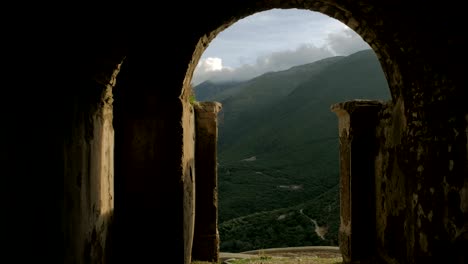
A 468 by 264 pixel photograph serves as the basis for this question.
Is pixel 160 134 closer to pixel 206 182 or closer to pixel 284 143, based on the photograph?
pixel 206 182

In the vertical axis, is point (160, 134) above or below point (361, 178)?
above

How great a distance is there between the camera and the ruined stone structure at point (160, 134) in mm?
2098

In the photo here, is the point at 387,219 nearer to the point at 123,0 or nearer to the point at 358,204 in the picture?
the point at 358,204

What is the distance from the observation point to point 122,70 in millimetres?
4691

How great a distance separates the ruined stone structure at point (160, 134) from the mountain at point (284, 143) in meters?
9.49

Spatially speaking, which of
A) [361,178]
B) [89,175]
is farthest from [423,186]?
[89,175]

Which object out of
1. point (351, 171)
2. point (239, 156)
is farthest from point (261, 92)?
point (351, 171)

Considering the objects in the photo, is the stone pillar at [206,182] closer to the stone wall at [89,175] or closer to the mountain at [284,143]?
the stone wall at [89,175]

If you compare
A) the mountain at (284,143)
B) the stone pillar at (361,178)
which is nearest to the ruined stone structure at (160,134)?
the stone pillar at (361,178)

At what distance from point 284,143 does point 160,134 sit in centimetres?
3748

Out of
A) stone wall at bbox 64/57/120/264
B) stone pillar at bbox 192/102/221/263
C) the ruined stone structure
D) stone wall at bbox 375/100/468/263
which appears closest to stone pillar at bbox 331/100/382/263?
the ruined stone structure

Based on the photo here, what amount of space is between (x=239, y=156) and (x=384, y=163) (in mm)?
37573

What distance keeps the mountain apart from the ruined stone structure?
949 centimetres

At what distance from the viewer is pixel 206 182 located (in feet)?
21.2
